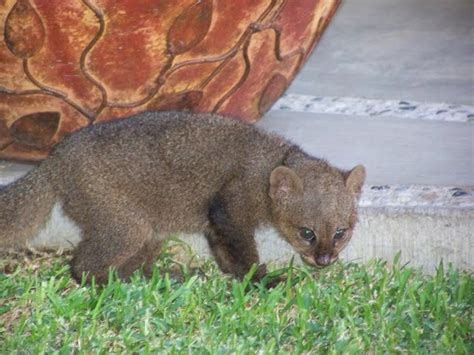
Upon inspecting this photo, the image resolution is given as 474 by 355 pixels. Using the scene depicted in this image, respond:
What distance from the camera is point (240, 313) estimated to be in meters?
5.18

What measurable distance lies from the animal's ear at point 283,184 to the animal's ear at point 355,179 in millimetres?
204

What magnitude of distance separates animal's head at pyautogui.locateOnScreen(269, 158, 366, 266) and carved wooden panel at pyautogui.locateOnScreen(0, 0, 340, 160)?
66 centimetres

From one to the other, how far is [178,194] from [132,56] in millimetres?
608

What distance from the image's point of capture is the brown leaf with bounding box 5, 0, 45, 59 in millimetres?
5457

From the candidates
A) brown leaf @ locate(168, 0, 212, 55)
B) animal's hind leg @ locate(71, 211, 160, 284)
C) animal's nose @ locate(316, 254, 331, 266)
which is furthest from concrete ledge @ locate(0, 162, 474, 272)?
brown leaf @ locate(168, 0, 212, 55)

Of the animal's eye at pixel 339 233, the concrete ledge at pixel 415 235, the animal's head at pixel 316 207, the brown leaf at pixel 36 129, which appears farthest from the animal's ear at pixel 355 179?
the brown leaf at pixel 36 129

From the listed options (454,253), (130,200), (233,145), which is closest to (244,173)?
(233,145)

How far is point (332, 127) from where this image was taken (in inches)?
272

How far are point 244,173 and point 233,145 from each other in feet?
0.46

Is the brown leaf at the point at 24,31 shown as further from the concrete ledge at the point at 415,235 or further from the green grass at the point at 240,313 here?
the concrete ledge at the point at 415,235

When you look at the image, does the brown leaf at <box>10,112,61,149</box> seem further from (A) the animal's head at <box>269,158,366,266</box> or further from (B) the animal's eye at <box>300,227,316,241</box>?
(B) the animal's eye at <box>300,227,316,241</box>

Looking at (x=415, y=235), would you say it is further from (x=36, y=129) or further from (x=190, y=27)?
(x=36, y=129)

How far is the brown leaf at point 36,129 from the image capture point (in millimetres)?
5910

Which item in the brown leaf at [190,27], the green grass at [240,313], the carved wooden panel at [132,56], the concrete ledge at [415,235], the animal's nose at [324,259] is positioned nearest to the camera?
the green grass at [240,313]
